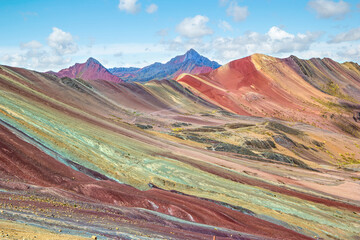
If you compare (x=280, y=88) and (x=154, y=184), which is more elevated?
(x=280, y=88)

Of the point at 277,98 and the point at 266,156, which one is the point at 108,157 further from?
the point at 277,98

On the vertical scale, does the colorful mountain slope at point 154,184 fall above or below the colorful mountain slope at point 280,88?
below

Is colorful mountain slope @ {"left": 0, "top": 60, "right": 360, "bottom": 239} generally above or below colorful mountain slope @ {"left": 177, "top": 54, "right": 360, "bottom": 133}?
below

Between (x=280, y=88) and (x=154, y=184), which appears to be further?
(x=280, y=88)

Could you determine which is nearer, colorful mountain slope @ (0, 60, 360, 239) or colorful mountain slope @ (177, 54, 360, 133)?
colorful mountain slope @ (0, 60, 360, 239)

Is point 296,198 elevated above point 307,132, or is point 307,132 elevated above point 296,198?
point 307,132

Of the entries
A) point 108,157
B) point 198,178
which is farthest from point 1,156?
point 198,178

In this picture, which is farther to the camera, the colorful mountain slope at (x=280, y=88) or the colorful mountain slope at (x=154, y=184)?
the colorful mountain slope at (x=280, y=88)

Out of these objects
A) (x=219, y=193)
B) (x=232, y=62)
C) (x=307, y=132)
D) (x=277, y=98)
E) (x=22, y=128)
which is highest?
(x=232, y=62)
